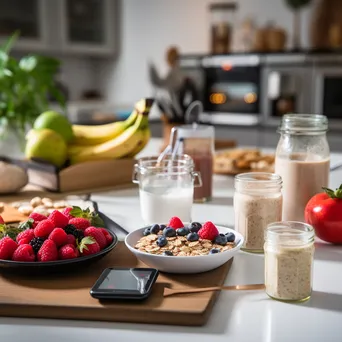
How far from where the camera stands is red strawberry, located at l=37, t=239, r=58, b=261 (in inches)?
35.2

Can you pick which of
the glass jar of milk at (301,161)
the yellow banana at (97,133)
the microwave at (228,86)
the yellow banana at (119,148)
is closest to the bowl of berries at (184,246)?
the glass jar of milk at (301,161)

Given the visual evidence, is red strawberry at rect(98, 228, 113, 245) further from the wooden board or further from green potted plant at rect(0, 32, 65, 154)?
green potted plant at rect(0, 32, 65, 154)

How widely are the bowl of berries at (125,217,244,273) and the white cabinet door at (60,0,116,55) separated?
3.64 m

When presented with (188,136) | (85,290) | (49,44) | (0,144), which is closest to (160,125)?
(49,44)

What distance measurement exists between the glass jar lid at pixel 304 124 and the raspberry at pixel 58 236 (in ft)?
1.85

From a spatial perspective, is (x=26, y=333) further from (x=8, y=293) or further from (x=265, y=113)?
(x=265, y=113)

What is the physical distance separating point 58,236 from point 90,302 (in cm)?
16

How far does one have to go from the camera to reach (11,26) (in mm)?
4121

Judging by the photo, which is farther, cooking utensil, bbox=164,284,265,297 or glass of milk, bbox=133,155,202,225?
glass of milk, bbox=133,155,202,225

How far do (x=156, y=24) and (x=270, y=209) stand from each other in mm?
3870

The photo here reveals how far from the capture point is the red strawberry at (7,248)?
2.98 feet

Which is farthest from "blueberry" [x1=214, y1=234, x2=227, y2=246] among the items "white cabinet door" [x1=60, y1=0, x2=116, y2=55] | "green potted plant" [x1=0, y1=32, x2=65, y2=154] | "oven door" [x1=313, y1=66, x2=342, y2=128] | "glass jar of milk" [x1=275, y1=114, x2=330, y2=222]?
"white cabinet door" [x1=60, y1=0, x2=116, y2=55]

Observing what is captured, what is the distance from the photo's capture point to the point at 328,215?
1093 millimetres

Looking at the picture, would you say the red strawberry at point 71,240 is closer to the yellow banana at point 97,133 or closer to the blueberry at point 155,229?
the blueberry at point 155,229
